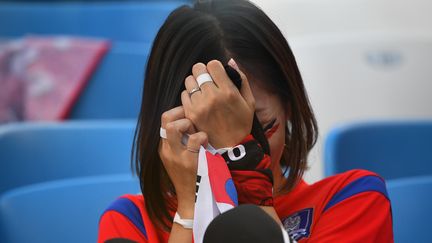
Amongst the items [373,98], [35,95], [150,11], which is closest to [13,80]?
[35,95]

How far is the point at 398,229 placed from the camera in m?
1.25

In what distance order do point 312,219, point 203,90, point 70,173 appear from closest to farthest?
point 203,90 → point 312,219 → point 70,173

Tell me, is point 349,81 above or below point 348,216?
below

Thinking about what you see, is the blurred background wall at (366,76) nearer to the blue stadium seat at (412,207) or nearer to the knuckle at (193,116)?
the blue stadium seat at (412,207)

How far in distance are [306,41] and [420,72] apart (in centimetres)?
36

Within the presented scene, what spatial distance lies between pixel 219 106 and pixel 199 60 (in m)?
0.09

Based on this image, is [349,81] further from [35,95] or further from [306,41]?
[35,95]

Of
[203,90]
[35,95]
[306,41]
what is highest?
[203,90]

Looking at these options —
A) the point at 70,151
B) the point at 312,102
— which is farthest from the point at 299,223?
the point at 312,102

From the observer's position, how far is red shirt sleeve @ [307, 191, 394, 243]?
0.90 m

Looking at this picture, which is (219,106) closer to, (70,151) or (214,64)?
(214,64)

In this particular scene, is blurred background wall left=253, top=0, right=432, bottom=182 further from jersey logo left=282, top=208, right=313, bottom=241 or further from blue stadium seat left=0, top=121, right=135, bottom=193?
jersey logo left=282, top=208, right=313, bottom=241

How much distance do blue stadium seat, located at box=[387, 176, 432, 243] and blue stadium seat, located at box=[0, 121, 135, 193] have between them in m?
0.62

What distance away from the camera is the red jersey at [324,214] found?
2.97 ft
